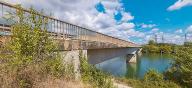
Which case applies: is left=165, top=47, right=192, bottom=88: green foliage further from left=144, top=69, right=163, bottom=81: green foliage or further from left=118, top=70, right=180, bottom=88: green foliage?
left=144, top=69, right=163, bottom=81: green foliage

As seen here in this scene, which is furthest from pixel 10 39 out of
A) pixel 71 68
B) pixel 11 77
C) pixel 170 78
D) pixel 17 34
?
pixel 170 78

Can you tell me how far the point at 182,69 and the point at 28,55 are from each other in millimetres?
19237

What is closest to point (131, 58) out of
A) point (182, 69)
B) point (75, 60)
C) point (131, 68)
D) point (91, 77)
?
point (131, 68)

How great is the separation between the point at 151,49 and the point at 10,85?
4267 inches

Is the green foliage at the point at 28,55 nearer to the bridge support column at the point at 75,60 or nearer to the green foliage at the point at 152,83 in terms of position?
the bridge support column at the point at 75,60

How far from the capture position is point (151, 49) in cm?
11119

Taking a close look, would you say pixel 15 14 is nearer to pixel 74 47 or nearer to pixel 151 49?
pixel 74 47

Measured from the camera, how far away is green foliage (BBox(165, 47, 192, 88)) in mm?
22484

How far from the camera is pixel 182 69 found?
76.2 feet

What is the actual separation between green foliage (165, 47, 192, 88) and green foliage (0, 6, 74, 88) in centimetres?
1715

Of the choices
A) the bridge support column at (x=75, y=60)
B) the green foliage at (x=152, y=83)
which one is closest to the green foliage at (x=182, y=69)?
the green foliage at (x=152, y=83)

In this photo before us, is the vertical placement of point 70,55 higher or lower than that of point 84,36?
lower

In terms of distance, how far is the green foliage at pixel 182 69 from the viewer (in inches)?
A: 885

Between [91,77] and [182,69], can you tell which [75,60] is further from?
[182,69]
